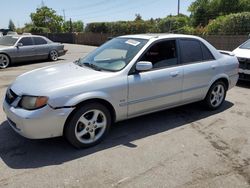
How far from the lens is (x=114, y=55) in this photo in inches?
191

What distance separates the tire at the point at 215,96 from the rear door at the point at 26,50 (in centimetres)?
948

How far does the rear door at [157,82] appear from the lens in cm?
441

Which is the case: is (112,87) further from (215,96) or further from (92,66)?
(215,96)

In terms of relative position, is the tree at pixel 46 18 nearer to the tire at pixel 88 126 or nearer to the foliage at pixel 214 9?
the foliage at pixel 214 9

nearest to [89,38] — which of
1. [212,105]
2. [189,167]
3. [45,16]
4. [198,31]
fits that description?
[198,31]

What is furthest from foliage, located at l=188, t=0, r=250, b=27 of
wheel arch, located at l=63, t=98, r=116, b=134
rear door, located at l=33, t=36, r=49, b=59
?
wheel arch, located at l=63, t=98, r=116, b=134

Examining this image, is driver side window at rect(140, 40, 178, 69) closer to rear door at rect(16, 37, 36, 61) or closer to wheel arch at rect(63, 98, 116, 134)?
wheel arch at rect(63, 98, 116, 134)

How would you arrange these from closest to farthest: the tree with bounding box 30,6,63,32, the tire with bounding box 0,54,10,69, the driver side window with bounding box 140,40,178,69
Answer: the driver side window with bounding box 140,40,178,69 → the tire with bounding box 0,54,10,69 → the tree with bounding box 30,6,63,32

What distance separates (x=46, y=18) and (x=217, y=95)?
51924 mm

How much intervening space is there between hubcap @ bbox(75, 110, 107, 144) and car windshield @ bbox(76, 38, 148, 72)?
0.77 meters

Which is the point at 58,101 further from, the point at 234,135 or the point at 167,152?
the point at 234,135

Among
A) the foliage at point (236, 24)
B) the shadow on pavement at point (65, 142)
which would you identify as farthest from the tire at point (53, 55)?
the shadow on pavement at point (65, 142)

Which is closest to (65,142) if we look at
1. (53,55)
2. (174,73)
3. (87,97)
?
(87,97)

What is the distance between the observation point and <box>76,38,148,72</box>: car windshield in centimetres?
448
